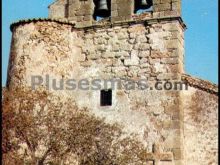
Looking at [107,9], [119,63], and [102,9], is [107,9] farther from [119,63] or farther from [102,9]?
[119,63]

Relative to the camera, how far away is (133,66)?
10867mm

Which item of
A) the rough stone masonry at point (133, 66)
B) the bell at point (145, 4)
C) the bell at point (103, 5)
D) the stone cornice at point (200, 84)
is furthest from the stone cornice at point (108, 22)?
the stone cornice at point (200, 84)

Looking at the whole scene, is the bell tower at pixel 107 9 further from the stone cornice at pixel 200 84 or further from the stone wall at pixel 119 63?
the stone cornice at pixel 200 84

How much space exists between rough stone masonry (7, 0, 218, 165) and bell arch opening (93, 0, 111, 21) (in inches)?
5.0

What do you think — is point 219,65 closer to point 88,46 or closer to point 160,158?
point 160,158

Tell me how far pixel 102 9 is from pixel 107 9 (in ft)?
0.46

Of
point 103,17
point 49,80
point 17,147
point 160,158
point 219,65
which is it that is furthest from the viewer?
point 103,17

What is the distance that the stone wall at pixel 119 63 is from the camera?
1038cm

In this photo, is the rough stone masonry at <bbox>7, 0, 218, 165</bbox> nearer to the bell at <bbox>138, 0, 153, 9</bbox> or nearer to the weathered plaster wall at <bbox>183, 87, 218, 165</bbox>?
the weathered plaster wall at <bbox>183, 87, 218, 165</bbox>

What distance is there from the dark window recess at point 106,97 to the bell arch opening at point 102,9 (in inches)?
81.8

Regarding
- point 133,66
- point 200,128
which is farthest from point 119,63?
point 200,128

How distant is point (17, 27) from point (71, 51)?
143cm

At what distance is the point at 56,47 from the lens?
1120 cm

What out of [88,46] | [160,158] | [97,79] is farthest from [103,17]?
[160,158]
